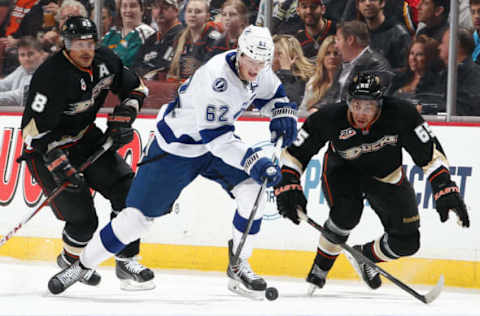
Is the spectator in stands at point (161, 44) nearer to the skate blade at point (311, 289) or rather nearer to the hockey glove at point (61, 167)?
the hockey glove at point (61, 167)

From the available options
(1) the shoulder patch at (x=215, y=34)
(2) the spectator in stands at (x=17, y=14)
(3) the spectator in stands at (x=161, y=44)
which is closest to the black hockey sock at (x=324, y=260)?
(1) the shoulder patch at (x=215, y=34)

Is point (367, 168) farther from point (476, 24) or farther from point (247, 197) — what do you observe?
point (476, 24)

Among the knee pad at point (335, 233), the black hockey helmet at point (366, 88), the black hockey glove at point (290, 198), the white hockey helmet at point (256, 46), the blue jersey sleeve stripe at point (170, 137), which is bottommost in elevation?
the knee pad at point (335, 233)

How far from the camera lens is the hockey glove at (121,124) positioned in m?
4.71

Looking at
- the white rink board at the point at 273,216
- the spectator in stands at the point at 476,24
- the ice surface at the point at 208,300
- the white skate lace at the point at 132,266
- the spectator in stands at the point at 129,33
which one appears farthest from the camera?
the spectator in stands at the point at 129,33

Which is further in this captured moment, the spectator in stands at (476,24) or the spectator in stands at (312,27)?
the spectator in stands at (312,27)

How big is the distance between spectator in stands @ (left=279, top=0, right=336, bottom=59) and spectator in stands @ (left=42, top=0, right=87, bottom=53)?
1.66 meters

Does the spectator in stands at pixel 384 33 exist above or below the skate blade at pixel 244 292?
above

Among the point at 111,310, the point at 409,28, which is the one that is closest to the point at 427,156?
the point at 409,28

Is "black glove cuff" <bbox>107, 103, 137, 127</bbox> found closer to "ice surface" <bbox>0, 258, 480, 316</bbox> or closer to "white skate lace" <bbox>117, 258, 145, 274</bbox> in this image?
"white skate lace" <bbox>117, 258, 145, 274</bbox>

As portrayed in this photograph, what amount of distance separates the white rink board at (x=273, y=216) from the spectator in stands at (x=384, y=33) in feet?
1.96

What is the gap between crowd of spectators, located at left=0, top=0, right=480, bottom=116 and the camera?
5.42m

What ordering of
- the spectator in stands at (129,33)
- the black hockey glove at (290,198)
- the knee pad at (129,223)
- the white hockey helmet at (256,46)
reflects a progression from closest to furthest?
1. the white hockey helmet at (256,46)
2. the knee pad at (129,223)
3. the black hockey glove at (290,198)
4. the spectator in stands at (129,33)

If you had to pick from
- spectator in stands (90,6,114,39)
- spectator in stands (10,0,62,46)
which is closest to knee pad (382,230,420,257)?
spectator in stands (90,6,114,39)
